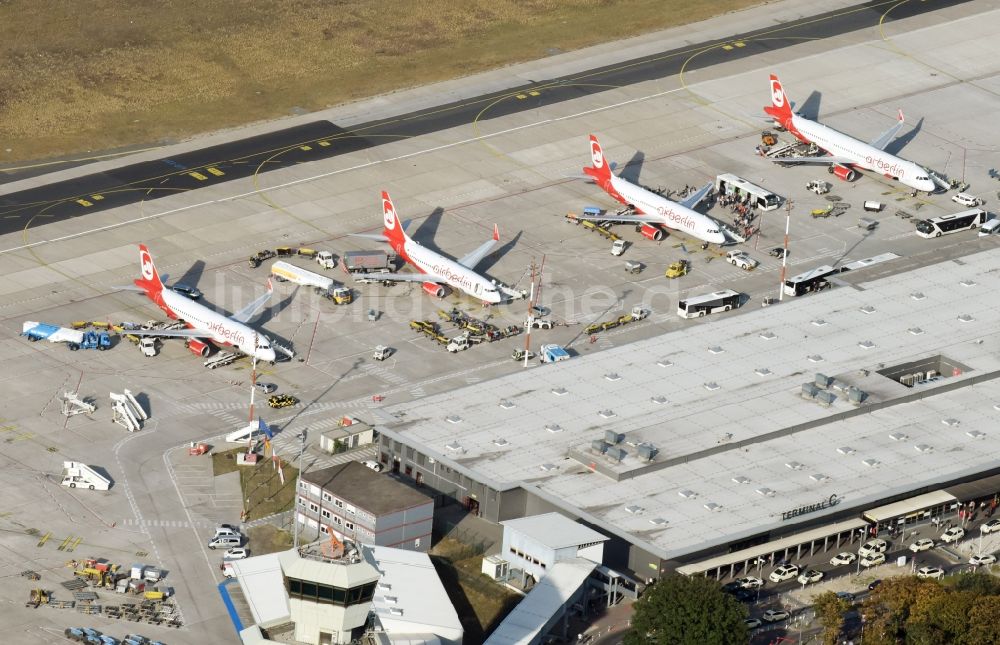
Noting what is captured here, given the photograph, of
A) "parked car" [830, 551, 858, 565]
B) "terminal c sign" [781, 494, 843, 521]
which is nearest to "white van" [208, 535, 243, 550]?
"terminal c sign" [781, 494, 843, 521]

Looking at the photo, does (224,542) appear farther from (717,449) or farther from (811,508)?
(811,508)

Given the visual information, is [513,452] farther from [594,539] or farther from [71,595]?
[71,595]

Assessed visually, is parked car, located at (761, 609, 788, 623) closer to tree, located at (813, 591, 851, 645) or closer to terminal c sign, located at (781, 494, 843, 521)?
tree, located at (813, 591, 851, 645)

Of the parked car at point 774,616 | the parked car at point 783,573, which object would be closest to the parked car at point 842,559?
the parked car at point 783,573

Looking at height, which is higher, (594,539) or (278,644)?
(278,644)

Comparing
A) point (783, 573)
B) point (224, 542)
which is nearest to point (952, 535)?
point (783, 573)

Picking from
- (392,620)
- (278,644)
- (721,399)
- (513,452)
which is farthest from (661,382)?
(278,644)

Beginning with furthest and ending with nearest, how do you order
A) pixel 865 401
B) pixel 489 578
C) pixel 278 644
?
1. pixel 865 401
2. pixel 489 578
3. pixel 278 644
